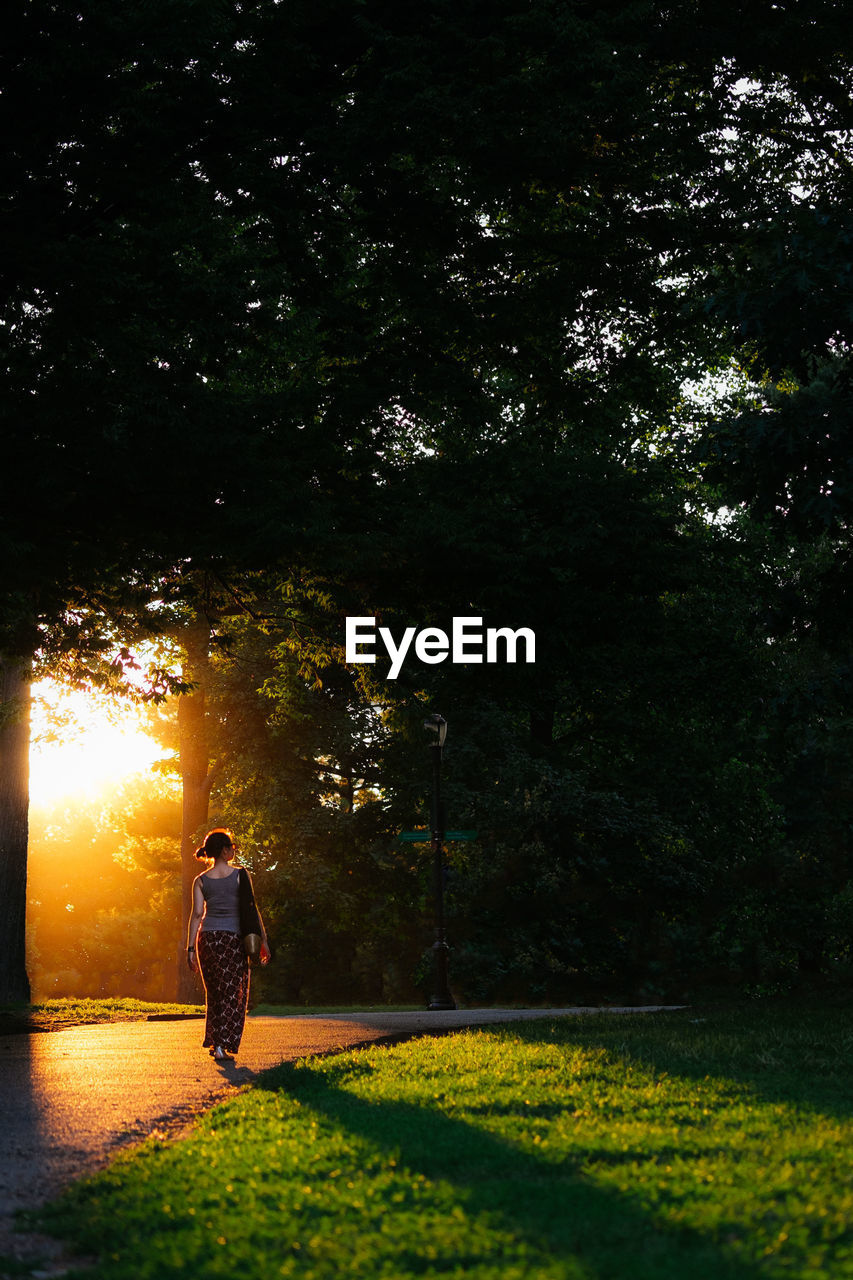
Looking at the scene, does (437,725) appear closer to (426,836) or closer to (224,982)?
(426,836)

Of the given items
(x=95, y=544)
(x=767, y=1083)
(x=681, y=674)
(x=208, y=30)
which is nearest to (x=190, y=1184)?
(x=767, y=1083)

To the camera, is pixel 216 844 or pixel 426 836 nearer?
pixel 216 844

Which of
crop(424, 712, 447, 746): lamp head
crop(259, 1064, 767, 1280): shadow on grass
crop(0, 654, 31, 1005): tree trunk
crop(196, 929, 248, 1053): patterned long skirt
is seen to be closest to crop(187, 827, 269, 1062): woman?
crop(196, 929, 248, 1053): patterned long skirt

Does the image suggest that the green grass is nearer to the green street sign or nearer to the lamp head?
the green street sign

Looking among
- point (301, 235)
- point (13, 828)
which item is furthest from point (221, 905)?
point (13, 828)

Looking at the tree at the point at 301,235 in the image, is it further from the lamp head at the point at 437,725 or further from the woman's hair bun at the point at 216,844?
the lamp head at the point at 437,725

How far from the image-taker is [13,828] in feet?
82.8

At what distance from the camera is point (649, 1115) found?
24.3ft

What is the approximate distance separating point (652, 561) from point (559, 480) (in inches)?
58.6

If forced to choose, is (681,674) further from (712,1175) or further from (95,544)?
(712,1175)

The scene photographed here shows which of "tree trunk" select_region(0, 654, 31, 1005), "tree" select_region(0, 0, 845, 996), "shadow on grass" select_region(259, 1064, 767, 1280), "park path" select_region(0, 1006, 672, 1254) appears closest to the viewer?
"shadow on grass" select_region(259, 1064, 767, 1280)

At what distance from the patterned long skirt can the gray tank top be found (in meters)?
0.06

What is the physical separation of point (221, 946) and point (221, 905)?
34cm

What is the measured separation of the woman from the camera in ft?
38.2
